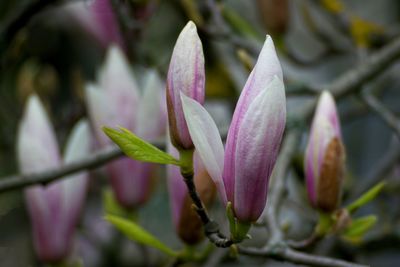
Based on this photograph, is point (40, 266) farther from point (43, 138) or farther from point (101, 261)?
point (43, 138)

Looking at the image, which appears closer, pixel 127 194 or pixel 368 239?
pixel 127 194

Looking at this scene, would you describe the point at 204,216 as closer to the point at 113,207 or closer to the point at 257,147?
the point at 257,147

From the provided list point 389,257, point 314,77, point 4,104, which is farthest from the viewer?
point 314,77

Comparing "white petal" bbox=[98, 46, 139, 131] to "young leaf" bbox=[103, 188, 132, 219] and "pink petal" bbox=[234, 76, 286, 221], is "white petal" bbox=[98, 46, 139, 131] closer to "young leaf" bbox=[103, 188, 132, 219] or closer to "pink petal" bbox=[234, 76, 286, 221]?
"young leaf" bbox=[103, 188, 132, 219]

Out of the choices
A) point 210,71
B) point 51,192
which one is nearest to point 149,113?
point 51,192

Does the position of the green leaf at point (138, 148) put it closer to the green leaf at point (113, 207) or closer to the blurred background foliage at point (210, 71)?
the blurred background foliage at point (210, 71)

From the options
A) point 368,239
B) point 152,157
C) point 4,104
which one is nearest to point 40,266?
point 4,104

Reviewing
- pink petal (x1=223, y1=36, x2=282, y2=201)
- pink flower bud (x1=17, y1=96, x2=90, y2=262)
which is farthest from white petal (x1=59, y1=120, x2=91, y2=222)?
pink petal (x1=223, y1=36, x2=282, y2=201)
